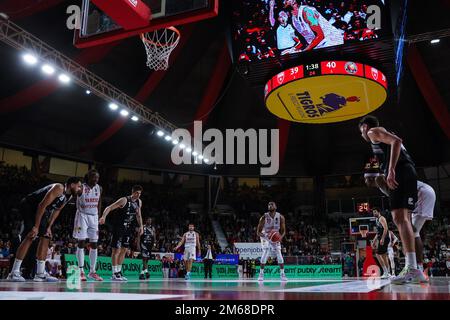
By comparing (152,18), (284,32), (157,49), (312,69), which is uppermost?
(284,32)

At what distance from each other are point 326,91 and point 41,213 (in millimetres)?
9348

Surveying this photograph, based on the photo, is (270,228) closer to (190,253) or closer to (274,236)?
(274,236)

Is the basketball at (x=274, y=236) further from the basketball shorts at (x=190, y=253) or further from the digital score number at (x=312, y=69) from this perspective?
the basketball shorts at (x=190, y=253)

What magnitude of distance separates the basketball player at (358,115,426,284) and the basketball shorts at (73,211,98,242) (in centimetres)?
522

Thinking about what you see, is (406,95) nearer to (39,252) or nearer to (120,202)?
(120,202)

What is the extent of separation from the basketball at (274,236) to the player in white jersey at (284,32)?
5061 millimetres

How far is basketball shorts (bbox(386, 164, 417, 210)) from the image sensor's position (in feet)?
15.0

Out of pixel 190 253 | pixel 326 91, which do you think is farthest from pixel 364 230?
pixel 190 253

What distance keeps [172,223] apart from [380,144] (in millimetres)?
21952

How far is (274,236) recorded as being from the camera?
9.61m

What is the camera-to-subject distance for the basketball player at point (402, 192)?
179 inches

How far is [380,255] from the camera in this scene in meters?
10.4

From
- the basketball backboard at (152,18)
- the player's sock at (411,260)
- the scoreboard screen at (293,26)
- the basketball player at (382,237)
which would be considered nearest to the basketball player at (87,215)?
the basketball backboard at (152,18)
